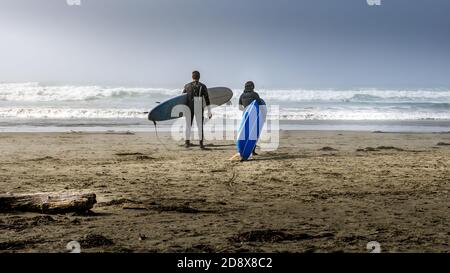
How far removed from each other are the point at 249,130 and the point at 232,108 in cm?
1929

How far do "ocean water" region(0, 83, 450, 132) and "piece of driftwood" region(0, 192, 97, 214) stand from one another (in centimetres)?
1374

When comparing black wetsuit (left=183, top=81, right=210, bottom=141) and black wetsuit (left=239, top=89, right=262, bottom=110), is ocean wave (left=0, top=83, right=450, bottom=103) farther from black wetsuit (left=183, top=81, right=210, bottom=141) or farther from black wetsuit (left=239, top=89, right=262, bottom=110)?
black wetsuit (left=239, top=89, right=262, bottom=110)

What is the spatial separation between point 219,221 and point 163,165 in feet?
16.1

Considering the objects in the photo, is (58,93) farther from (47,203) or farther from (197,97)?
(47,203)

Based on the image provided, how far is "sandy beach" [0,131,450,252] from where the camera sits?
15.9 feet

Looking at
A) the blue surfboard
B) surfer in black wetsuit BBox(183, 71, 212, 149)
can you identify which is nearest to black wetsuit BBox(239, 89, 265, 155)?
the blue surfboard

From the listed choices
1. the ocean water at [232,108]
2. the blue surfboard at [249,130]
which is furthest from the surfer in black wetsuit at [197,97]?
the ocean water at [232,108]

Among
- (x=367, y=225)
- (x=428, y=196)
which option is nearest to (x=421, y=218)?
(x=367, y=225)

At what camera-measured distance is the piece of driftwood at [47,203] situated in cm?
586

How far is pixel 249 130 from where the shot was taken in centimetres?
1122

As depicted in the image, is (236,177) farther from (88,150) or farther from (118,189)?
(88,150)

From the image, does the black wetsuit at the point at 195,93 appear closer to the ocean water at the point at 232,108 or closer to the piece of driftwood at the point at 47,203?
the ocean water at the point at 232,108

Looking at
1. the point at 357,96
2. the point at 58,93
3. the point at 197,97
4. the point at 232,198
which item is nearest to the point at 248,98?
the point at 197,97

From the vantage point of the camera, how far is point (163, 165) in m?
10.4
